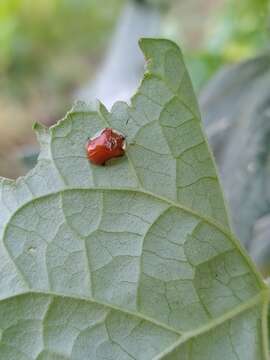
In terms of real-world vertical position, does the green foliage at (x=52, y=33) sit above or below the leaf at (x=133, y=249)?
above

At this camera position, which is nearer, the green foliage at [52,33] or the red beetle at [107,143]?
the red beetle at [107,143]

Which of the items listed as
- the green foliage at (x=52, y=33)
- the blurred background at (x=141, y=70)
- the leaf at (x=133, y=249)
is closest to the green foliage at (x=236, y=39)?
the blurred background at (x=141, y=70)

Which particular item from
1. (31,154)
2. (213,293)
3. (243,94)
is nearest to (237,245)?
(213,293)

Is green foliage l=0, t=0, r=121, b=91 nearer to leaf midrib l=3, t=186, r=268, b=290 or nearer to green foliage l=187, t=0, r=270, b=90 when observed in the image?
green foliage l=187, t=0, r=270, b=90

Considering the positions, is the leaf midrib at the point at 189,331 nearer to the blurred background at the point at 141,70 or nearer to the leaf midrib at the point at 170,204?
the leaf midrib at the point at 170,204

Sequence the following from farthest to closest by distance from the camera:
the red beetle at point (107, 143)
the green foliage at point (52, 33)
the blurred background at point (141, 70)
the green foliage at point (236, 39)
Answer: the green foliage at point (52, 33), the green foliage at point (236, 39), the blurred background at point (141, 70), the red beetle at point (107, 143)

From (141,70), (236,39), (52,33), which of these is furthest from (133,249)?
(52,33)

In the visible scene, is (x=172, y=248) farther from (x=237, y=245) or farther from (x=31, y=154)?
(x=31, y=154)

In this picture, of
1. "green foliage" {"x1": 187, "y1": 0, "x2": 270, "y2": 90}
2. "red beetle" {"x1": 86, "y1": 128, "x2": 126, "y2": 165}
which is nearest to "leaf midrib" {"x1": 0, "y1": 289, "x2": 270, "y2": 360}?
"red beetle" {"x1": 86, "y1": 128, "x2": 126, "y2": 165}
